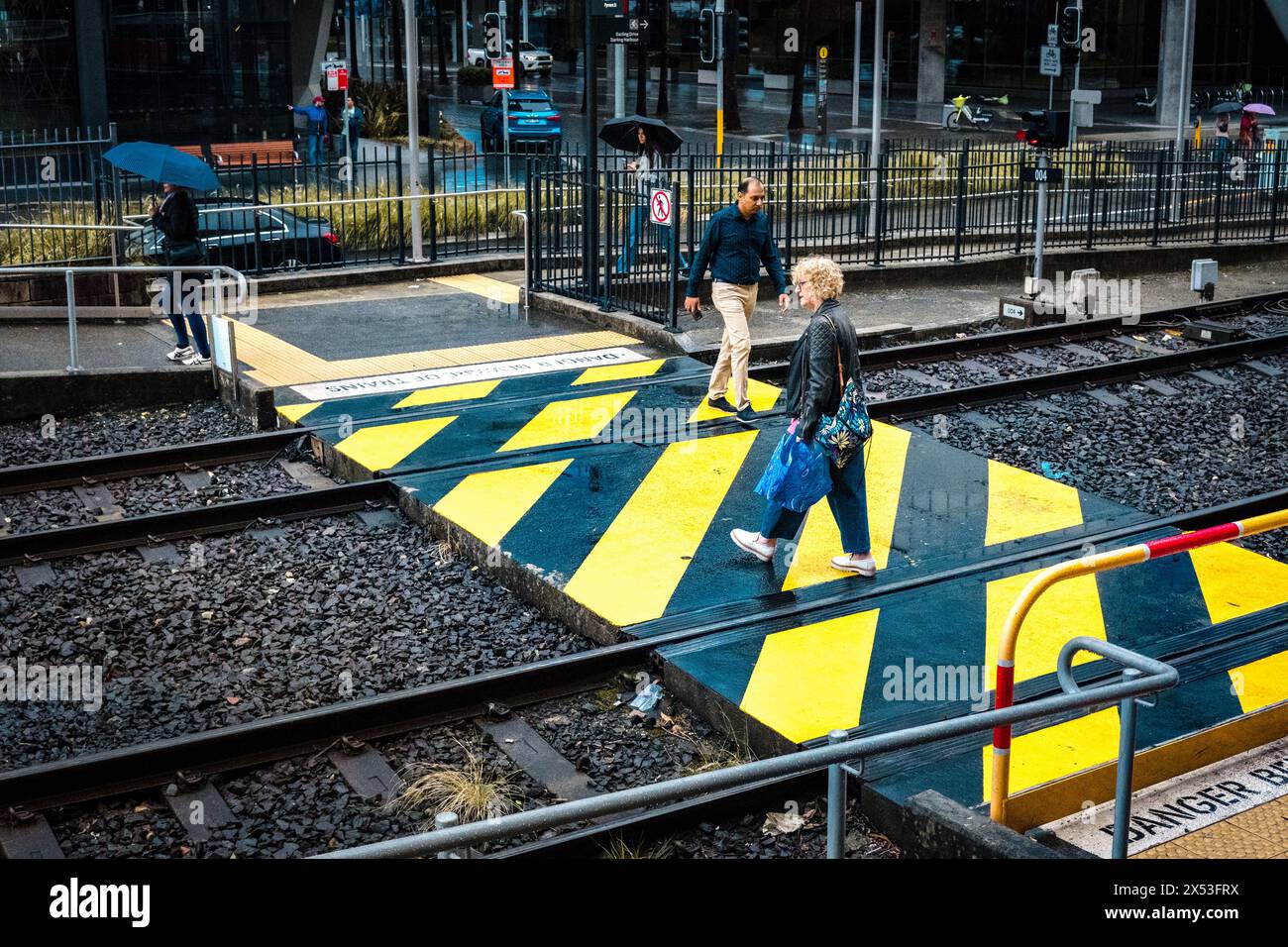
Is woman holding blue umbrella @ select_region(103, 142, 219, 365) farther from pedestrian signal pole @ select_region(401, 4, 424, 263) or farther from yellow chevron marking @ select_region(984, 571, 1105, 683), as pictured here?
yellow chevron marking @ select_region(984, 571, 1105, 683)

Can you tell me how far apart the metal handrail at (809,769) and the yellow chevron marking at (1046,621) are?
2.38m

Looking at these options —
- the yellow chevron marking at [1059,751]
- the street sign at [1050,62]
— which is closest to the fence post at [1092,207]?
the street sign at [1050,62]

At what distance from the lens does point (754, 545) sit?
9.53m

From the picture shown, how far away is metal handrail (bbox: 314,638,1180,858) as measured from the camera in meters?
3.99

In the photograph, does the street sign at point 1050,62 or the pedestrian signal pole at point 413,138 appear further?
the street sign at point 1050,62

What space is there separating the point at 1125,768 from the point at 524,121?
3479 centimetres

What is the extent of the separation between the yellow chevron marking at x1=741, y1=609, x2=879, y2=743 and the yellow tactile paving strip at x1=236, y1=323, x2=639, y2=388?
23.8 feet

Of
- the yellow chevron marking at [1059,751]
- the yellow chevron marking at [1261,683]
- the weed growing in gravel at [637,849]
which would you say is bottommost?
the weed growing in gravel at [637,849]

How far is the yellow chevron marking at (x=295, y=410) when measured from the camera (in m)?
13.1

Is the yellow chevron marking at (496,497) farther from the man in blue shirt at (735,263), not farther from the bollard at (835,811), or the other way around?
the bollard at (835,811)

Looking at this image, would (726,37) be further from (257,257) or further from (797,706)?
(797,706)

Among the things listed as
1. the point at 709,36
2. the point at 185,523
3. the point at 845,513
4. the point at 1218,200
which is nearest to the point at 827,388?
the point at 845,513

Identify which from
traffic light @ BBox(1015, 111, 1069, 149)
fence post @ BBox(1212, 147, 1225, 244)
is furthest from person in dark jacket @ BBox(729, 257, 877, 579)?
fence post @ BBox(1212, 147, 1225, 244)

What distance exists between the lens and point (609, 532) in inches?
400
